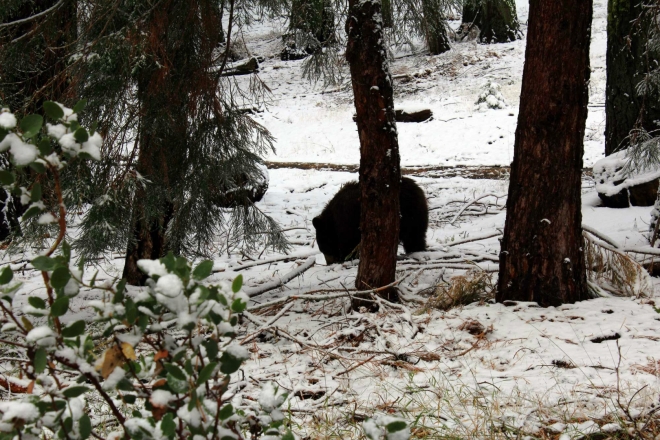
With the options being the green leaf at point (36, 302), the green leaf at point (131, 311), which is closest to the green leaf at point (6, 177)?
the green leaf at point (36, 302)

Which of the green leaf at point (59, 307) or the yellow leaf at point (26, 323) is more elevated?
the green leaf at point (59, 307)

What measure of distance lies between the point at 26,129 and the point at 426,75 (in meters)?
23.6

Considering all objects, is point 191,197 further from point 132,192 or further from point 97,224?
point 97,224

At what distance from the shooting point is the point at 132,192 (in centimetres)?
477

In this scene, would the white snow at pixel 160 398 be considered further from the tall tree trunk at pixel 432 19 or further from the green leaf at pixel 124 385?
the tall tree trunk at pixel 432 19

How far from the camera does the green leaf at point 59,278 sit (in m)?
1.12

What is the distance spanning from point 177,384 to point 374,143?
11.2ft

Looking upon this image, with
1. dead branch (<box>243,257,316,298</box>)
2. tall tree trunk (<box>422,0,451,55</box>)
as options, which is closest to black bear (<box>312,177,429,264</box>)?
dead branch (<box>243,257,316,298</box>)

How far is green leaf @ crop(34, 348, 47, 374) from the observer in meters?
1.09

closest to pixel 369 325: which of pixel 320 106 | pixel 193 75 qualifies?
pixel 193 75

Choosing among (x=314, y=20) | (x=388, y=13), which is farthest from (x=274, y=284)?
(x=388, y=13)

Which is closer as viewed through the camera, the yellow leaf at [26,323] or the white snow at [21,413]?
the white snow at [21,413]

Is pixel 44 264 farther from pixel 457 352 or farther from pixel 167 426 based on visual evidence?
pixel 457 352

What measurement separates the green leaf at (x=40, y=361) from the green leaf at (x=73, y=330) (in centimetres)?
5
